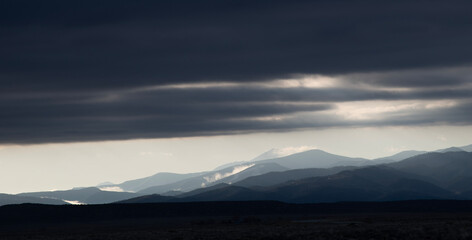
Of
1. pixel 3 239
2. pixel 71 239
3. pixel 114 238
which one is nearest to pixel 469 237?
pixel 114 238

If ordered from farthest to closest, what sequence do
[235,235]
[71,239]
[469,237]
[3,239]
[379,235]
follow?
[3,239] → [71,239] → [235,235] → [379,235] → [469,237]

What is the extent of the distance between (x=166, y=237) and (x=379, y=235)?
27976 mm

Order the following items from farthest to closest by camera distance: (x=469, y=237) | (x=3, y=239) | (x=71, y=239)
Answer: (x=3, y=239) < (x=71, y=239) < (x=469, y=237)

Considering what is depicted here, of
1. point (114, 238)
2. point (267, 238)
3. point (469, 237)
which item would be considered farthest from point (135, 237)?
point (469, 237)

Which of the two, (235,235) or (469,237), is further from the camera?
(235,235)

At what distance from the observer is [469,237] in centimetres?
8044

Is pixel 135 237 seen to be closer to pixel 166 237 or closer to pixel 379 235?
pixel 166 237

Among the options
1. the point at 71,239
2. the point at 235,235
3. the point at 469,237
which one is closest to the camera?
the point at 469,237

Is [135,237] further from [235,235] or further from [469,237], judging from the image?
[469,237]

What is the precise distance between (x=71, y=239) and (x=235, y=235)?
948 inches

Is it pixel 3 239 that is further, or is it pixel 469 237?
pixel 3 239

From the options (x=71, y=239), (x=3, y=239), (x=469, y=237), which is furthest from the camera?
(x=3, y=239)

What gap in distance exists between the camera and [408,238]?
270 ft

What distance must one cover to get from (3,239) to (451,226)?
67.4m
